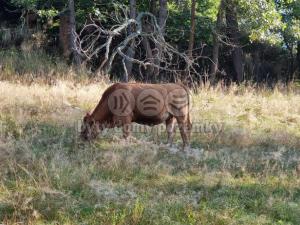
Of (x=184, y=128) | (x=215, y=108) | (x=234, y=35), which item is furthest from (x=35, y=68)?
(x=234, y=35)

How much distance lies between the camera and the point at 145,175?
7758 millimetres

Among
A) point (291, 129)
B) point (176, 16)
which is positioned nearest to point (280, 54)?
point (176, 16)

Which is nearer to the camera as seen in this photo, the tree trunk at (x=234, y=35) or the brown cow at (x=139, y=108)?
the brown cow at (x=139, y=108)

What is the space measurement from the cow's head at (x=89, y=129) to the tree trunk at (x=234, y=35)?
32.7 feet

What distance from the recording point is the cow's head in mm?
9336

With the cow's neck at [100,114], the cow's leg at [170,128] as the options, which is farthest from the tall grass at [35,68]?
the cow's leg at [170,128]

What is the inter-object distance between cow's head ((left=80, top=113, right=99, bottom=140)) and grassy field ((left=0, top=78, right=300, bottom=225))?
0.55 ft

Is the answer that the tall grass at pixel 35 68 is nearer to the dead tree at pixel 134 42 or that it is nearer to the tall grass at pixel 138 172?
the dead tree at pixel 134 42

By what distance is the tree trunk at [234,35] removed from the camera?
18797 mm

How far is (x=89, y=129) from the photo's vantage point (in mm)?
9344

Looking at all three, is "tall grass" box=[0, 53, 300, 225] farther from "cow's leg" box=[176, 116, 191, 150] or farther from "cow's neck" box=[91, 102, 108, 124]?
"cow's neck" box=[91, 102, 108, 124]

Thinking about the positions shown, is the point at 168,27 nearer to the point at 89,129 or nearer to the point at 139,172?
the point at 89,129

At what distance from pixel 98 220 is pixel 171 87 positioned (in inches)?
178

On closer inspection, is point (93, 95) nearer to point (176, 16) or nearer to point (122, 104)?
point (122, 104)
